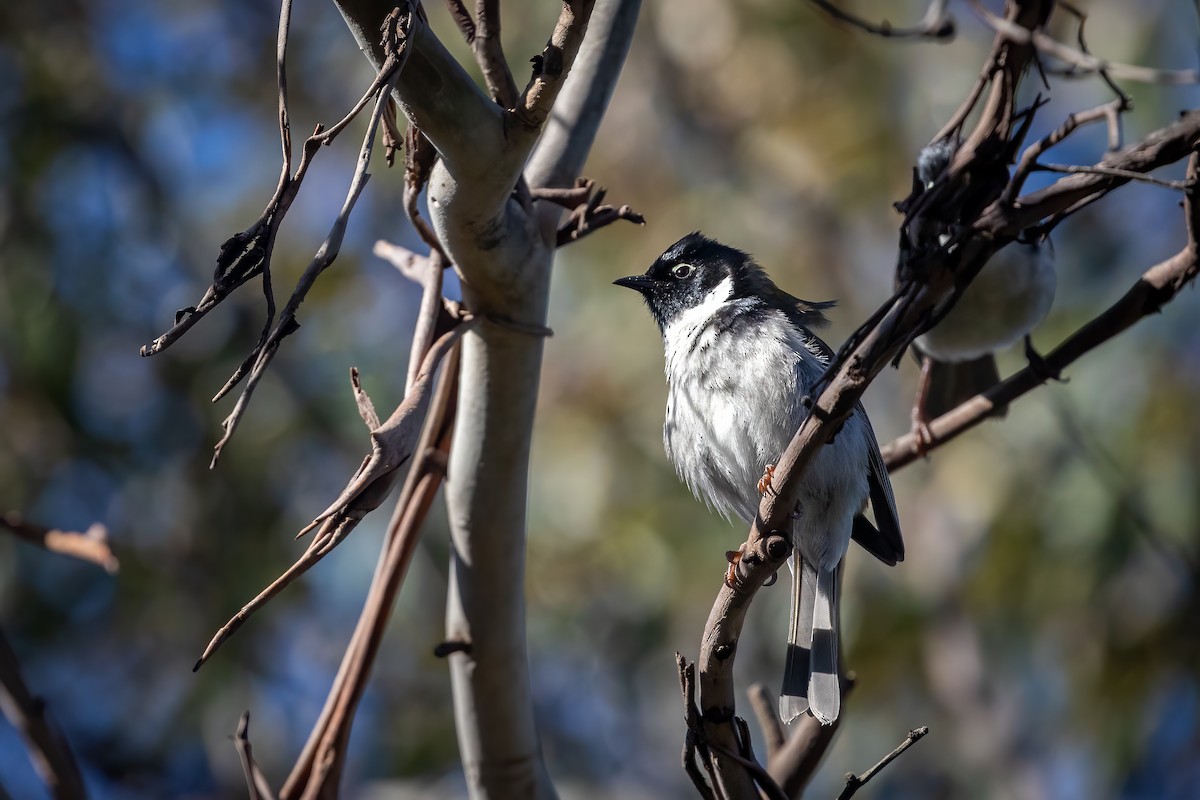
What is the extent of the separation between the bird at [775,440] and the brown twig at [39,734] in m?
1.80

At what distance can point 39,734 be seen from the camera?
2.31 metres

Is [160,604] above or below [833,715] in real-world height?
above

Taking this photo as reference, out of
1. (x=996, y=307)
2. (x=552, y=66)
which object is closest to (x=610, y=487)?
(x=996, y=307)

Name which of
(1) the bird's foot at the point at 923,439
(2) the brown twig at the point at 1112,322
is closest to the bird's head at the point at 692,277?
(1) the bird's foot at the point at 923,439

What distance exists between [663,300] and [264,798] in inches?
106

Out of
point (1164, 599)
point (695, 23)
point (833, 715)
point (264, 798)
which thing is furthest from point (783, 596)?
point (264, 798)

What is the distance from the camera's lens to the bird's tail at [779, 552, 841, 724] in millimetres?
2871

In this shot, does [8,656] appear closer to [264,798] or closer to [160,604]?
[264,798]

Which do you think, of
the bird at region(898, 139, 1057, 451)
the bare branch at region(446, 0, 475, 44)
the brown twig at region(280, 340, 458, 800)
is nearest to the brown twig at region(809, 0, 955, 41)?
the bare branch at region(446, 0, 475, 44)

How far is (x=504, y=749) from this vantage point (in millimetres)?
2662

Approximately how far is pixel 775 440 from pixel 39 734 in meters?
2.13

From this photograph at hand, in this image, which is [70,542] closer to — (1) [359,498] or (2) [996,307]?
(1) [359,498]

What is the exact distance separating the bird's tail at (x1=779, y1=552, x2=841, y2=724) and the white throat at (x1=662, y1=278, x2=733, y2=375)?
0.79m

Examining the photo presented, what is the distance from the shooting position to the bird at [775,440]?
3541 millimetres
